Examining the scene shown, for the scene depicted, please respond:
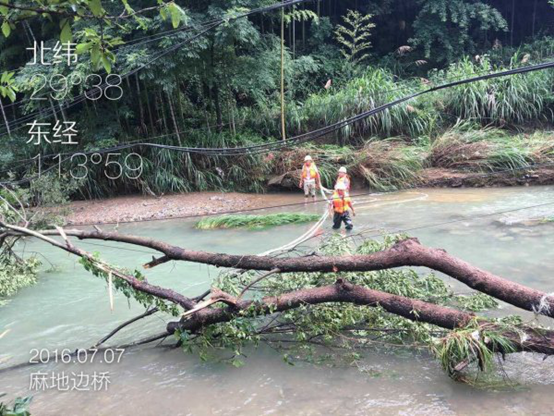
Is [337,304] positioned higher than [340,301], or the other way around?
[340,301]

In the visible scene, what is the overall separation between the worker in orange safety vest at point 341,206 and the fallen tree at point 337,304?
3559 millimetres

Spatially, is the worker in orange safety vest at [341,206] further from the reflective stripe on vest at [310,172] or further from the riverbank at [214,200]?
the riverbank at [214,200]

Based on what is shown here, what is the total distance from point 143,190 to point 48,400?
937 centimetres

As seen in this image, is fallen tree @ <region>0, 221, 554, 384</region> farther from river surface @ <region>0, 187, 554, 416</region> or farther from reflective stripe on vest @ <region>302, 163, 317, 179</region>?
reflective stripe on vest @ <region>302, 163, 317, 179</region>

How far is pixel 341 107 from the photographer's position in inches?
565

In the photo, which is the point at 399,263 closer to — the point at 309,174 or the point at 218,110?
the point at 309,174

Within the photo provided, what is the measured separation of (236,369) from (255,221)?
5.36m

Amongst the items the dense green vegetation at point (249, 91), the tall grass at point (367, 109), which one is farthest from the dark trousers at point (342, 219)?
the tall grass at point (367, 109)

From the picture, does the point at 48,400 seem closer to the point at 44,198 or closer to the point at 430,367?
the point at 430,367

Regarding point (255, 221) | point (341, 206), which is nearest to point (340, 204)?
point (341, 206)

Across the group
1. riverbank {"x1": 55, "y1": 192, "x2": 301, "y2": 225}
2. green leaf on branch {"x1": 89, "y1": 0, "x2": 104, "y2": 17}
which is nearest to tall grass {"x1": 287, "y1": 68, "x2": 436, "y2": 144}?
riverbank {"x1": 55, "y1": 192, "x2": 301, "y2": 225}

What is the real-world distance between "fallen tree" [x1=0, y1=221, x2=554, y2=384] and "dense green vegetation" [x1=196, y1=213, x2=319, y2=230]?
4535 millimetres

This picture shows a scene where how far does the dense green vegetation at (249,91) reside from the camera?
1123 cm

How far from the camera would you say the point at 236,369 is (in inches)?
170
